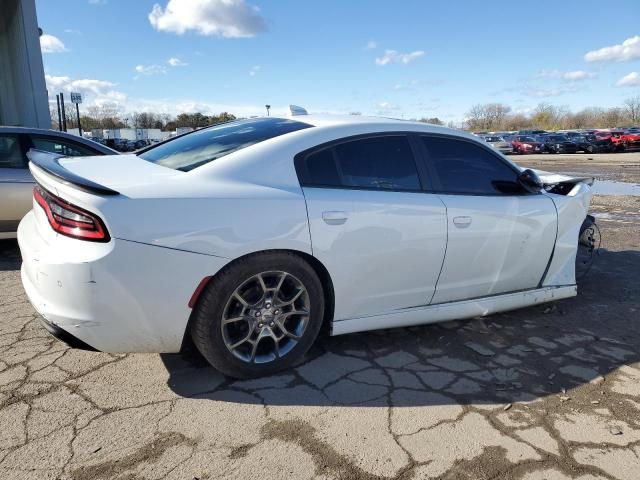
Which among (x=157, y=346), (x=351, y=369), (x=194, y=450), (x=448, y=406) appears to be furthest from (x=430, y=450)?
(x=157, y=346)

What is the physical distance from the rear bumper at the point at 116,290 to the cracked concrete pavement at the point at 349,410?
40 centimetres

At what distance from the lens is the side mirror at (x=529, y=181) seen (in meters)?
3.59

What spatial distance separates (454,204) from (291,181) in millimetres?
1153

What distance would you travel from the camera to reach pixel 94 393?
2641mm

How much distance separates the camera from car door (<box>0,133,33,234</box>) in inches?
204

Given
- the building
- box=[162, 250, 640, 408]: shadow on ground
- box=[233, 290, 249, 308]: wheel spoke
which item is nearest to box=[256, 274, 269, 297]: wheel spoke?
box=[233, 290, 249, 308]: wheel spoke

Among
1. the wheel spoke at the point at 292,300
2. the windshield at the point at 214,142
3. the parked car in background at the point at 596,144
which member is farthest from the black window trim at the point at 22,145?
the parked car in background at the point at 596,144

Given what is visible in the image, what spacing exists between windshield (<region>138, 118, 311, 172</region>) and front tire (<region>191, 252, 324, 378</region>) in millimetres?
754

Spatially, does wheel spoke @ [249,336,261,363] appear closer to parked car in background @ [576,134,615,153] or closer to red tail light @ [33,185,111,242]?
red tail light @ [33,185,111,242]

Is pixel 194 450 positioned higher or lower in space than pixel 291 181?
lower

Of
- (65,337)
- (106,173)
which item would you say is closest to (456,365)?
(65,337)

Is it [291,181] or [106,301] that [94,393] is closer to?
[106,301]

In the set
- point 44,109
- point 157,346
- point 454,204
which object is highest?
point 44,109

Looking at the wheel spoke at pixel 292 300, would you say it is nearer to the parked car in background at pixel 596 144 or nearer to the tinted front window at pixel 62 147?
the tinted front window at pixel 62 147
